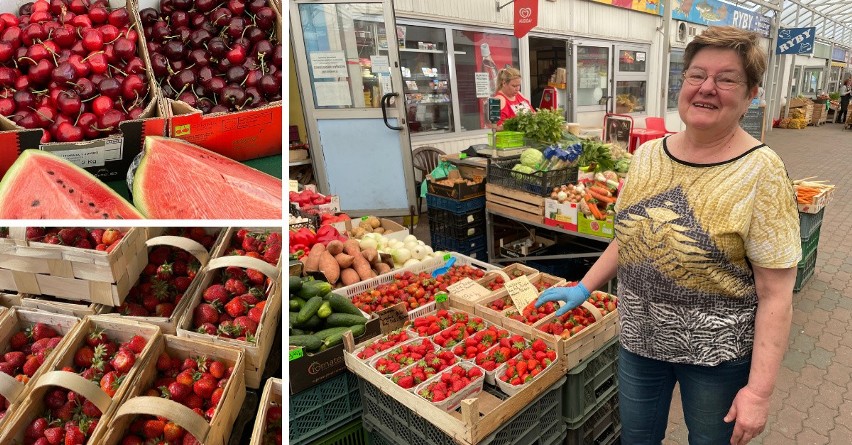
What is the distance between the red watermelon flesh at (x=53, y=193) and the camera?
1.86 m

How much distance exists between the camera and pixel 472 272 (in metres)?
3.17

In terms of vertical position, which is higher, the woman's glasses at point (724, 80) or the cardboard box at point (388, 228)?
the woman's glasses at point (724, 80)

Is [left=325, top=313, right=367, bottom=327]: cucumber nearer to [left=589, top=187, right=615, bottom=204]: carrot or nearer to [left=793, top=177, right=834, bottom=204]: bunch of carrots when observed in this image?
[left=589, top=187, right=615, bottom=204]: carrot

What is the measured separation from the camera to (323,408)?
229cm

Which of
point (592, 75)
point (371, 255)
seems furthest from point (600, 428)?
point (592, 75)

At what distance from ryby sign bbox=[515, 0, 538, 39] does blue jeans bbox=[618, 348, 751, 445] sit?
19.0ft

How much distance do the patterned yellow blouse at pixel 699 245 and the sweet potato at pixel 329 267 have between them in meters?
1.70

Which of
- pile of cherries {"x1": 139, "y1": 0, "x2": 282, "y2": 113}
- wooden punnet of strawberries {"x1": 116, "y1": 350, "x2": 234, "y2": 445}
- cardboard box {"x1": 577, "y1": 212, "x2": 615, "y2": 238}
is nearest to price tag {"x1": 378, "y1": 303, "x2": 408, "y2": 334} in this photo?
wooden punnet of strawberries {"x1": 116, "y1": 350, "x2": 234, "y2": 445}

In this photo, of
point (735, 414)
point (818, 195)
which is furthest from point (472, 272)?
point (818, 195)

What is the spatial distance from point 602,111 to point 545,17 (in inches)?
109

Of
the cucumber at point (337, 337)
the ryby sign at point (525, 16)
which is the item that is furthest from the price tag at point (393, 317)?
the ryby sign at point (525, 16)

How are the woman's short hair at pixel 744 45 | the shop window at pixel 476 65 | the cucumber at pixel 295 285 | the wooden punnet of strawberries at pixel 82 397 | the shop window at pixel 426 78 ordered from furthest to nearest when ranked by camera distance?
the shop window at pixel 476 65, the shop window at pixel 426 78, the cucumber at pixel 295 285, the wooden punnet of strawberries at pixel 82 397, the woman's short hair at pixel 744 45

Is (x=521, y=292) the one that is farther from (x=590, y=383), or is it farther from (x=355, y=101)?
(x=355, y=101)

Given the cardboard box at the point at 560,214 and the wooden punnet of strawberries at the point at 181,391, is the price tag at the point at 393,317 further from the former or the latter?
the cardboard box at the point at 560,214
